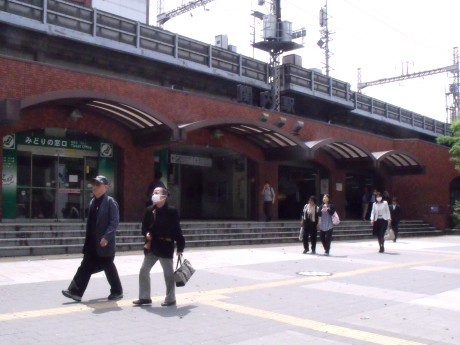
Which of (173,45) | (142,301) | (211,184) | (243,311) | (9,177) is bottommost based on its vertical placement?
(243,311)

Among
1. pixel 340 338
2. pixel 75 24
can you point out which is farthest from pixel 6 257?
pixel 75 24

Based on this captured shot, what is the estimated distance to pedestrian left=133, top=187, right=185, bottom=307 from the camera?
25.4 feet

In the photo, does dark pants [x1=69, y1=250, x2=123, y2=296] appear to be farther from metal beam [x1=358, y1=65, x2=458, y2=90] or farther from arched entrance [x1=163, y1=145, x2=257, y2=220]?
metal beam [x1=358, y1=65, x2=458, y2=90]

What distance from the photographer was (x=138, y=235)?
16.1 m

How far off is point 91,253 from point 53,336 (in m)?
2.08

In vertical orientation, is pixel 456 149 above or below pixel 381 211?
above

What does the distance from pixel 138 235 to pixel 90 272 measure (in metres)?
8.21

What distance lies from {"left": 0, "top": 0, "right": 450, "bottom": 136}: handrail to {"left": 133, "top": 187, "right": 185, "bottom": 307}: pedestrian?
51.7 ft

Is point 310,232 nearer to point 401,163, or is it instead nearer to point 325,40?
point 401,163

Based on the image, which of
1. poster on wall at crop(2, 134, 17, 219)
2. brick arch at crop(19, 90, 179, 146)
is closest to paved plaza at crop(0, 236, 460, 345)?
poster on wall at crop(2, 134, 17, 219)

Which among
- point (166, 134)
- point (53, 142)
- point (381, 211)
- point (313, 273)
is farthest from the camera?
point (166, 134)

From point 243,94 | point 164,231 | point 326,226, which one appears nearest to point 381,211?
point 326,226

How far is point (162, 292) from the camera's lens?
8922 millimetres

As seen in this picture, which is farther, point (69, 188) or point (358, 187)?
point (358, 187)
